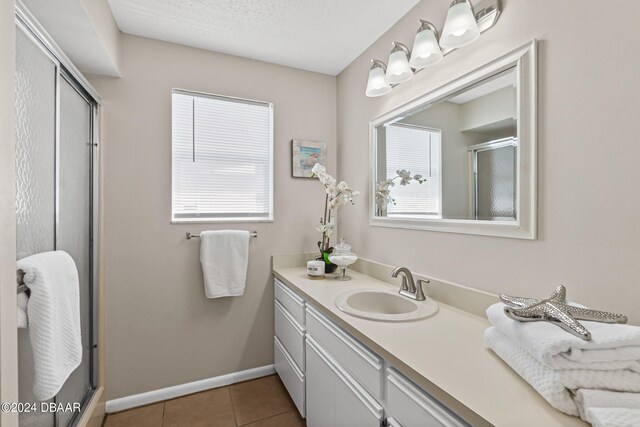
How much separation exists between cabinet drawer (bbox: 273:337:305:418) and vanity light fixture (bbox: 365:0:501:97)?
1728 mm

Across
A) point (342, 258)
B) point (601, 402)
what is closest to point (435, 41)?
point (342, 258)

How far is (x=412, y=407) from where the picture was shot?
2.71ft

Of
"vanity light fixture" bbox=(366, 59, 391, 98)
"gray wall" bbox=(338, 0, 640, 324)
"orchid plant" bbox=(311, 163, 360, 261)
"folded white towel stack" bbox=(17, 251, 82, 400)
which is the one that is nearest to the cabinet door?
"gray wall" bbox=(338, 0, 640, 324)

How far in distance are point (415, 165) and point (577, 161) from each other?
0.77 metres

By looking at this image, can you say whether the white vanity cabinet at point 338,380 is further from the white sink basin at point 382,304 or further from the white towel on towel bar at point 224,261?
the white towel on towel bar at point 224,261

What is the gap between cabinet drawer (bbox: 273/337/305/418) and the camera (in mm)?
1628

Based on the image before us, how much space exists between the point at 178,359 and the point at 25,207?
4.39 feet

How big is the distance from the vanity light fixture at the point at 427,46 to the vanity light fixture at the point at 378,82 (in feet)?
1.01

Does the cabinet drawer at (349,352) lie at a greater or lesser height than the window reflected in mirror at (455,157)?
lesser

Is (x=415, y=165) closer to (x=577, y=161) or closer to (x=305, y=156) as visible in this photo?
(x=577, y=161)

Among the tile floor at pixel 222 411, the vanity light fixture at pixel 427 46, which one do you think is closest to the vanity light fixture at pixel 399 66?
the vanity light fixture at pixel 427 46

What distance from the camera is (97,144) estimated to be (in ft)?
5.57

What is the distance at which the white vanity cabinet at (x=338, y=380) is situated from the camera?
84 cm

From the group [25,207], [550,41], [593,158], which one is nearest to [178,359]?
[25,207]
